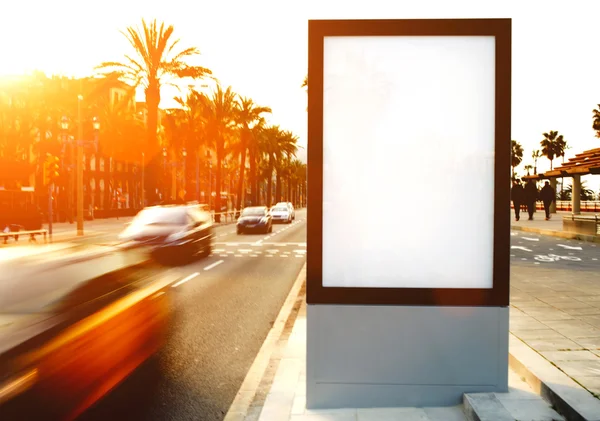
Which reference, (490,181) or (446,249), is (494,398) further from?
(490,181)

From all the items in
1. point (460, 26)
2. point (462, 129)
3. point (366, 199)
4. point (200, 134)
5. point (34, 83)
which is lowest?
point (366, 199)

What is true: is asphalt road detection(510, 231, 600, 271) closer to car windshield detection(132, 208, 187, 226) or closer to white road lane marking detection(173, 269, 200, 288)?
white road lane marking detection(173, 269, 200, 288)

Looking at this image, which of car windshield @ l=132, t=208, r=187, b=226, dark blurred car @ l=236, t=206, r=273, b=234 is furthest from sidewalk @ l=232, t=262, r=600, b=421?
dark blurred car @ l=236, t=206, r=273, b=234

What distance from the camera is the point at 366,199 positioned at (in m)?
A: 4.76

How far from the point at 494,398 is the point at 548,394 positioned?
1.36 feet

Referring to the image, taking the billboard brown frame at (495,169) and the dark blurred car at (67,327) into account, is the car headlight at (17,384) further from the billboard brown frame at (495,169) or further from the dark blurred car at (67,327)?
the billboard brown frame at (495,169)

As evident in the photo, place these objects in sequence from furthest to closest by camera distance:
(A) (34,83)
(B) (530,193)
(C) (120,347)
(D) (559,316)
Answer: (A) (34,83), (B) (530,193), (D) (559,316), (C) (120,347)

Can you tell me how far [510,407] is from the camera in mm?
4469

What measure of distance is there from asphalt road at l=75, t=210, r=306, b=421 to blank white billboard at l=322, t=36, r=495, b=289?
177cm

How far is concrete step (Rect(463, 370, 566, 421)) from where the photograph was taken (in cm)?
425

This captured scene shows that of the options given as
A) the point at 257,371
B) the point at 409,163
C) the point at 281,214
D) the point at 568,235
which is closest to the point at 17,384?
the point at 257,371

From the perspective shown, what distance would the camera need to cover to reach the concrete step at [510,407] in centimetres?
425

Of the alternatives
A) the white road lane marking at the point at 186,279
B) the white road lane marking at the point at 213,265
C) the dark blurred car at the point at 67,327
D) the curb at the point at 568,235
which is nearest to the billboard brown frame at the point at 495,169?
the dark blurred car at the point at 67,327

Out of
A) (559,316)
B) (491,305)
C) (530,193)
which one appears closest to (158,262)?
(491,305)
